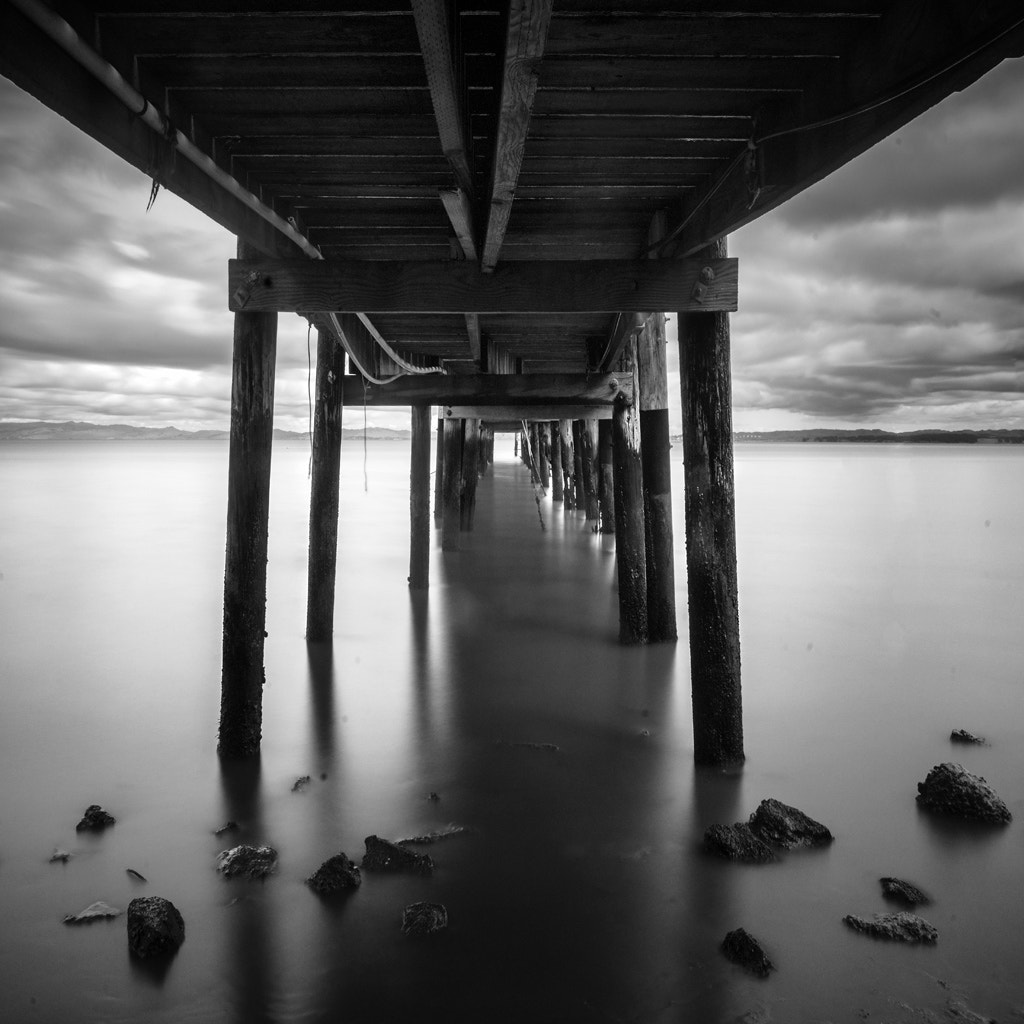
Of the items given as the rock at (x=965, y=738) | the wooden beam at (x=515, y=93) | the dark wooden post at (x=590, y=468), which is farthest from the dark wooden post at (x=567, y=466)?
the wooden beam at (x=515, y=93)

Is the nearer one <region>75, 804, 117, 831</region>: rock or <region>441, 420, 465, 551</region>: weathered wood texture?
<region>75, 804, 117, 831</region>: rock

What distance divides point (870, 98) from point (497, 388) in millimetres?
4565

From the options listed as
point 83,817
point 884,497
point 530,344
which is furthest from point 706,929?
point 884,497

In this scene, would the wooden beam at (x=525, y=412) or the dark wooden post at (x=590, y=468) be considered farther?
the dark wooden post at (x=590, y=468)

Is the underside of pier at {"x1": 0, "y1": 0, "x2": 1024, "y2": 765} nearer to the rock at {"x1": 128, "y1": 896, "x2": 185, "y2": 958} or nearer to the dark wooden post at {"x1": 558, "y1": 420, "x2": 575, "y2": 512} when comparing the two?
the rock at {"x1": 128, "y1": 896, "x2": 185, "y2": 958}

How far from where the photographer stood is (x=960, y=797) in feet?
11.5

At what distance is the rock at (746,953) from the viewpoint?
247 centimetres

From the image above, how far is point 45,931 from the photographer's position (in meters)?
2.65

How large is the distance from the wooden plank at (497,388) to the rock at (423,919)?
450 cm

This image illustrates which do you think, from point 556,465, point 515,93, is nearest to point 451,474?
point 515,93

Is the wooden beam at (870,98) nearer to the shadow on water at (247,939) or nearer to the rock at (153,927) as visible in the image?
the shadow on water at (247,939)

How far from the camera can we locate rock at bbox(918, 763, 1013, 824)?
3463mm

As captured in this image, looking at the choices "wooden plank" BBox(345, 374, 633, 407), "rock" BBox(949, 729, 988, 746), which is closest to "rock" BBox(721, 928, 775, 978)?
"rock" BBox(949, 729, 988, 746)

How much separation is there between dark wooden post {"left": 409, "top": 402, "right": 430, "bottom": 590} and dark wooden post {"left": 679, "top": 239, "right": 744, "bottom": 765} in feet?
14.9
